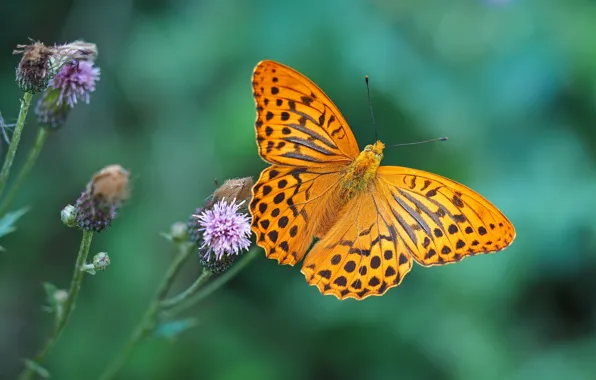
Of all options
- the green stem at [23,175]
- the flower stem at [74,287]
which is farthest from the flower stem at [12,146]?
the flower stem at [74,287]

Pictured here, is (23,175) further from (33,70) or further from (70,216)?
(33,70)

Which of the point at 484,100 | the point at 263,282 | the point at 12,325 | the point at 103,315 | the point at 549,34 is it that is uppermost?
the point at 549,34

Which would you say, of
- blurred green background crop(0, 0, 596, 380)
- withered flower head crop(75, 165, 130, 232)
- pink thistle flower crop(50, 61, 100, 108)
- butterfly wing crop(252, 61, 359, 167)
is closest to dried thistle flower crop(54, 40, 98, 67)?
pink thistle flower crop(50, 61, 100, 108)

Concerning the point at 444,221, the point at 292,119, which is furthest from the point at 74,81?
the point at 444,221

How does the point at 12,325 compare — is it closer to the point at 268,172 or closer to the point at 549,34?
the point at 268,172

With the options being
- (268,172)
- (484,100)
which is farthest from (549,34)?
(268,172)

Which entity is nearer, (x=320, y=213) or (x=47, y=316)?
(x=320, y=213)

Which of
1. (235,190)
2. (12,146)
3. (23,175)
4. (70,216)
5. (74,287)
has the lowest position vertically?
(74,287)
